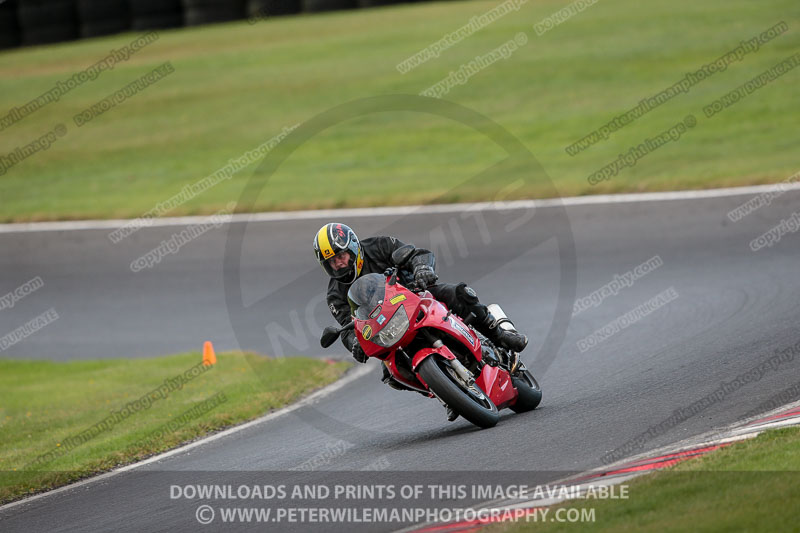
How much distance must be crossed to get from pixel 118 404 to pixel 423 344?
19.3ft

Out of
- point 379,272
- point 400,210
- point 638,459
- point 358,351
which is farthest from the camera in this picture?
point 400,210

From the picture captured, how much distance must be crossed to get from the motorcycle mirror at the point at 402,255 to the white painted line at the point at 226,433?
3498 millimetres

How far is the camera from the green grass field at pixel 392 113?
67.1 feet

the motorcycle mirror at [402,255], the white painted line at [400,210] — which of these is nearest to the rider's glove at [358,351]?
the motorcycle mirror at [402,255]

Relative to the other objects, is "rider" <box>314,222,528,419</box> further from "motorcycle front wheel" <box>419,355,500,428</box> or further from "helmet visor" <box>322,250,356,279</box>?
"motorcycle front wheel" <box>419,355,500,428</box>

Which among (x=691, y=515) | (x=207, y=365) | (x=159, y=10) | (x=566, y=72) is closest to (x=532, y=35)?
(x=566, y=72)

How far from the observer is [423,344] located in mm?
7660

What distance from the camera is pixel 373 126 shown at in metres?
25.5

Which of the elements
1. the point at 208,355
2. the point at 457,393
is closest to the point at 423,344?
the point at 457,393

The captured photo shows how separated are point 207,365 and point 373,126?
13434mm

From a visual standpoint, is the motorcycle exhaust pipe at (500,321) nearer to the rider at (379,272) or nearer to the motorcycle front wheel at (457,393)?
the rider at (379,272)

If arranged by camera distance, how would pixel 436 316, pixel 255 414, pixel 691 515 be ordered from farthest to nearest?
pixel 255 414 < pixel 436 316 < pixel 691 515

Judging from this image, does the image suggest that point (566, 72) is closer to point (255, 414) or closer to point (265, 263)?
point (265, 263)

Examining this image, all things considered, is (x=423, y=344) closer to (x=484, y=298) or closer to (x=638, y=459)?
(x=638, y=459)
